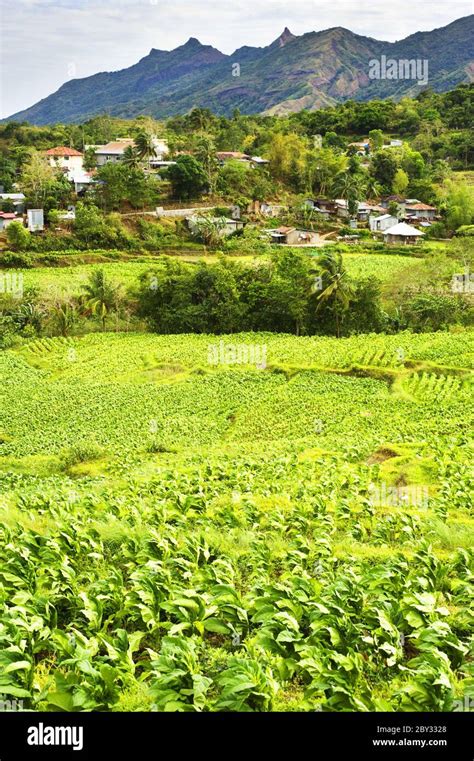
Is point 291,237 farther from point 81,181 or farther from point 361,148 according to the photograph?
point 361,148

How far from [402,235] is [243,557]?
54.5 m

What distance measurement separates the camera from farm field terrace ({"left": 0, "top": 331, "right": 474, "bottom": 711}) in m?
5.81

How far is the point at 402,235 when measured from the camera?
59.8 meters

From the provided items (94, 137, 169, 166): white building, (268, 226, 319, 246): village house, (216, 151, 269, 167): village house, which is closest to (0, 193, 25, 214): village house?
(94, 137, 169, 166): white building

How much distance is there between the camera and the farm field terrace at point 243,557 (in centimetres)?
581

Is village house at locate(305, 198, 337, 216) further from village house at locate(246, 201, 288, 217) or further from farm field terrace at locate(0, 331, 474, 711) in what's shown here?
farm field terrace at locate(0, 331, 474, 711)

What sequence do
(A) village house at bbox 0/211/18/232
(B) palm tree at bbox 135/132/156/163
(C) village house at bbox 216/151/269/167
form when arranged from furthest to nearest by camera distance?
1. (C) village house at bbox 216/151/269/167
2. (B) palm tree at bbox 135/132/156/163
3. (A) village house at bbox 0/211/18/232

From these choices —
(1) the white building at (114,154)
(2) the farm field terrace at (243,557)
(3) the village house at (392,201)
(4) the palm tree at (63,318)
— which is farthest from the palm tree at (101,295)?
(3) the village house at (392,201)

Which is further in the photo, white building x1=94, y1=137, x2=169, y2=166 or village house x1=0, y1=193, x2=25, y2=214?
white building x1=94, y1=137, x2=169, y2=166

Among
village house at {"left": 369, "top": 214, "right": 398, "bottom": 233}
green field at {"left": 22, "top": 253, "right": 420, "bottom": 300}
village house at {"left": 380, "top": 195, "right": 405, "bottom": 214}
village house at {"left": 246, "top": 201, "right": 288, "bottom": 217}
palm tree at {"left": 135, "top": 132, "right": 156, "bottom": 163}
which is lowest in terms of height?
green field at {"left": 22, "top": 253, "right": 420, "bottom": 300}

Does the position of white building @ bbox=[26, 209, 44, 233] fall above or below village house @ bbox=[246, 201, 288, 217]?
below

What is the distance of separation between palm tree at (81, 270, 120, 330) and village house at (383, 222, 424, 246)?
2755 centimetres
